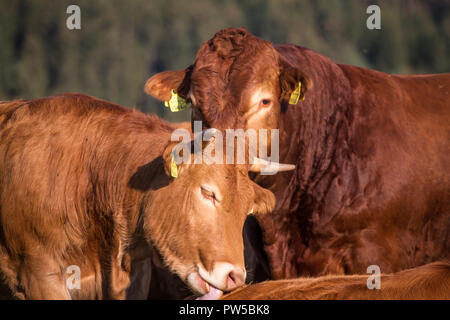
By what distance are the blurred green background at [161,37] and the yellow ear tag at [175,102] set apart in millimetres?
16062

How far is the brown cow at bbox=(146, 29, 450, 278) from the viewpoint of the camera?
4648 millimetres

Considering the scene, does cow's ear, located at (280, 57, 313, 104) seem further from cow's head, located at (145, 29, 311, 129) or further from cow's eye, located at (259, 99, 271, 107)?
cow's eye, located at (259, 99, 271, 107)

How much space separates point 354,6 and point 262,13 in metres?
3.16

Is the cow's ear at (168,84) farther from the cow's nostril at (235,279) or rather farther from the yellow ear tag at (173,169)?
the cow's nostril at (235,279)

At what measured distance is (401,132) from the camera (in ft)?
16.3

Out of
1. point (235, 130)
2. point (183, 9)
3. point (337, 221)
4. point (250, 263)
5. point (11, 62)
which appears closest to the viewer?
point (235, 130)

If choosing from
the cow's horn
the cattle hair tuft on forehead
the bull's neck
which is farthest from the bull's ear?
the cattle hair tuft on forehead

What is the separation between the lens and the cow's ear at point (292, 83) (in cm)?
455

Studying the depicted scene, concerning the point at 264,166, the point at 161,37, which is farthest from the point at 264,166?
the point at 161,37

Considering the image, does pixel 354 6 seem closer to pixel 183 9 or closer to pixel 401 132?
pixel 183 9

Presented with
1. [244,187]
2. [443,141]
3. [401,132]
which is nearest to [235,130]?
[244,187]

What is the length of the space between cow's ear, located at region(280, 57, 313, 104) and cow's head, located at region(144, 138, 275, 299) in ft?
2.52

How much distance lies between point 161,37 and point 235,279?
71.8 feet

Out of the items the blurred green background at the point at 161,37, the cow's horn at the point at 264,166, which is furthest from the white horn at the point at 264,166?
the blurred green background at the point at 161,37
